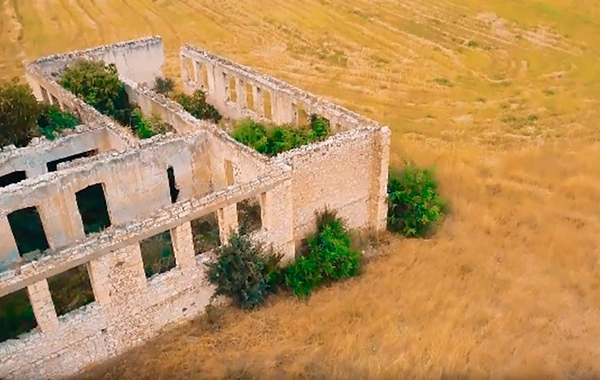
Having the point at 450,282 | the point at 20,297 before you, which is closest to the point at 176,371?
the point at 20,297

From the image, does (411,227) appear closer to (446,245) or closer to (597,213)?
(446,245)

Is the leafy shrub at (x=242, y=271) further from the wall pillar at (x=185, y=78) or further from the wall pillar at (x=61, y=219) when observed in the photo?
the wall pillar at (x=185, y=78)

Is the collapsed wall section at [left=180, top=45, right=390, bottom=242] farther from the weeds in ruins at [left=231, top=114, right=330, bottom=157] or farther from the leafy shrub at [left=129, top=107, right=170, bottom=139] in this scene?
the leafy shrub at [left=129, top=107, right=170, bottom=139]

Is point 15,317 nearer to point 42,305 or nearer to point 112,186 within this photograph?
point 42,305

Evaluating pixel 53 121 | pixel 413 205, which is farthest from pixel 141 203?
pixel 413 205

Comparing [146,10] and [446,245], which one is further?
[146,10]

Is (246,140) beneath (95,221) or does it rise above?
above

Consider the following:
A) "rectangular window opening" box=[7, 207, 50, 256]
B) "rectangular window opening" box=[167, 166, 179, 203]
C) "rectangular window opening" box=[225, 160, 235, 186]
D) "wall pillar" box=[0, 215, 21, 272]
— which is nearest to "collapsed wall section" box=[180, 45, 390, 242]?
"rectangular window opening" box=[225, 160, 235, 186]
